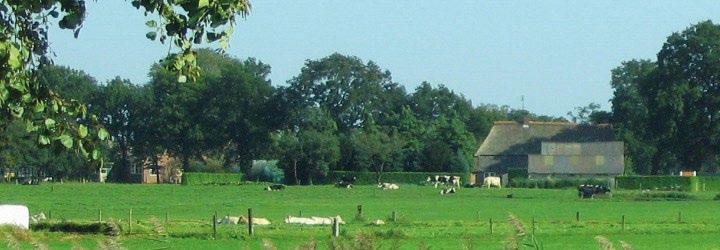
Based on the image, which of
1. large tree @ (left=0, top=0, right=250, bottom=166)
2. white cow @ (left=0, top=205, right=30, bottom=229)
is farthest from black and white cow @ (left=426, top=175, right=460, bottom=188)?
large tree @ (left=0, top=0, right=250, bottom=166)

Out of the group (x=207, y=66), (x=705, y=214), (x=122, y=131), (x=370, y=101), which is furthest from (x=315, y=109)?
(x=705, y=214)

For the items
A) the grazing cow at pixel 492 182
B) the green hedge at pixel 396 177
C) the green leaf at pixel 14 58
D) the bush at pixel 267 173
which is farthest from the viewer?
the bush at pixel 267 173

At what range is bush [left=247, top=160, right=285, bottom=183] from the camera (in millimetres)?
115869

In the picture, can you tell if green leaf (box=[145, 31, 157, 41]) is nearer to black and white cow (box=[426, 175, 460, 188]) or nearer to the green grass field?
the green grass field

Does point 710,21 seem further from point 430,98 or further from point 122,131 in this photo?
point 122,131

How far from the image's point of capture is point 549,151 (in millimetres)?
114562

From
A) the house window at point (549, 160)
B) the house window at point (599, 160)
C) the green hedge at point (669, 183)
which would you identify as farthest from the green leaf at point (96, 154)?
the house window at point (549, 160)

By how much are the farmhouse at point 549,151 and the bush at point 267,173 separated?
17.2 meters

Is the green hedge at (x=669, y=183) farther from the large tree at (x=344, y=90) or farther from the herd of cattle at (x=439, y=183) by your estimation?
the large tree at (x=344, y=90)

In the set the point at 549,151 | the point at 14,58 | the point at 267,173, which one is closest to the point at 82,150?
the point at 14,58

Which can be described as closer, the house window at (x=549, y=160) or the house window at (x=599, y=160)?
the house window at (x=599, y=160)

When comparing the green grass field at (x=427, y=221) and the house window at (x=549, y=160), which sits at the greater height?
the house window at (x=549, y=160)

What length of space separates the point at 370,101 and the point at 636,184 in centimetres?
4725

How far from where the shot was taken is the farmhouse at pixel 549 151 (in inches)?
4422
